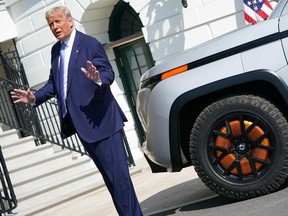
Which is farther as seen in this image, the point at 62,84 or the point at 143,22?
the point at 143,22

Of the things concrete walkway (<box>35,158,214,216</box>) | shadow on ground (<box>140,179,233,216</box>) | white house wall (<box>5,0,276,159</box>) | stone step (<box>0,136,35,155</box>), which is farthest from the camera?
stone step (<box>0,136,35,155</box>)

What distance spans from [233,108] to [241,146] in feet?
1.03

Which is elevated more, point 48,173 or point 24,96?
point 24,96

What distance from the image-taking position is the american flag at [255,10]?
10.1 metres

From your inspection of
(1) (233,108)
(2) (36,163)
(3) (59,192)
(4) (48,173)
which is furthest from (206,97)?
(2) (36,163)

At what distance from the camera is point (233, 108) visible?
5359 millimetres

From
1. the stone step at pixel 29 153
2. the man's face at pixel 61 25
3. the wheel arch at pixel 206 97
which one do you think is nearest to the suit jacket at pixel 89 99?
the man's face at pixel 61 25

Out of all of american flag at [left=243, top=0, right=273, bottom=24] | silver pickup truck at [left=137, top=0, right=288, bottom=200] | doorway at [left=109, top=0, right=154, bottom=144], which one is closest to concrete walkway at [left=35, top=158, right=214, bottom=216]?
silver pickup truck at [left=137, top=0, right=288, bottom=200]

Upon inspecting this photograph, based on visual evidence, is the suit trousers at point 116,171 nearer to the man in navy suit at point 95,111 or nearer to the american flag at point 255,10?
the man in navy suit at point 95,111

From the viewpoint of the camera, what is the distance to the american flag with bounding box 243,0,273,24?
1009cm

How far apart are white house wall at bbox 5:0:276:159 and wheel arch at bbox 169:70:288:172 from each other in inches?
217

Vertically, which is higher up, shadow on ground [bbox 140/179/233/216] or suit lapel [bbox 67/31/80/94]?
suit lapel [bbox 67/31/80/94]

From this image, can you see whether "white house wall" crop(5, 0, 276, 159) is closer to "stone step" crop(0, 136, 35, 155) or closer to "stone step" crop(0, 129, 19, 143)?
"stone step" crop(0, 129, 19, 143)

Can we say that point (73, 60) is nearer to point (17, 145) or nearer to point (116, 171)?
point (116, 171)
